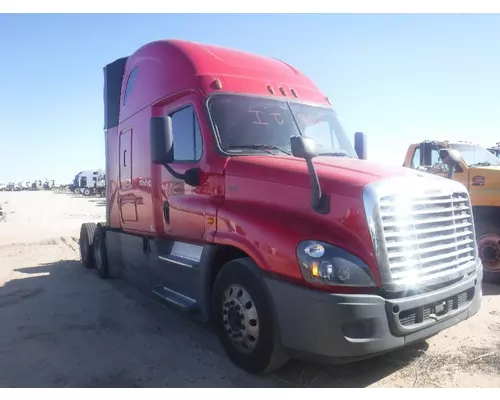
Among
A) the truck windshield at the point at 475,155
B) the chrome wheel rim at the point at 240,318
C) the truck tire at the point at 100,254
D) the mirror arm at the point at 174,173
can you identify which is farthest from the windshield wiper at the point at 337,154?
the truck tire at the point at 100,254

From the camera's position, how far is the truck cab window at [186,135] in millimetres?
4715

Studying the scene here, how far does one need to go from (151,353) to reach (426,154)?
6009mm

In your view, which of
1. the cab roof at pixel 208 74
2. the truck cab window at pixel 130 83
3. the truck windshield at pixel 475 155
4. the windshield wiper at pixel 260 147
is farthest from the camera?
the truck windshield at pixel 475 155

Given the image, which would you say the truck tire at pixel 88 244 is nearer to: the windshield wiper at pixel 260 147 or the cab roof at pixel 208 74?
the cab roof at pixel 208 74

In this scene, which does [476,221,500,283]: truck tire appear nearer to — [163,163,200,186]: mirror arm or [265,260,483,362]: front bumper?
[265,260,483,362]: front bumper

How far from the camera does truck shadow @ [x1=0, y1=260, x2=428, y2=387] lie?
380 cm

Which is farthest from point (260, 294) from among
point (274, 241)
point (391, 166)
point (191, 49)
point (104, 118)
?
point (104, 118)

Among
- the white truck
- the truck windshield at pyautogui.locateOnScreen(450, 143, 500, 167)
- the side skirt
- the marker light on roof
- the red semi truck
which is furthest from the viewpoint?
the white truck

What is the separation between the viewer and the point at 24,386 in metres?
3.73

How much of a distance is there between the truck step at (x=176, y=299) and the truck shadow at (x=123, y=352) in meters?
→ 0.40

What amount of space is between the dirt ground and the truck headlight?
103 centimetres

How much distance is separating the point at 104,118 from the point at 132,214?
2.31 meters

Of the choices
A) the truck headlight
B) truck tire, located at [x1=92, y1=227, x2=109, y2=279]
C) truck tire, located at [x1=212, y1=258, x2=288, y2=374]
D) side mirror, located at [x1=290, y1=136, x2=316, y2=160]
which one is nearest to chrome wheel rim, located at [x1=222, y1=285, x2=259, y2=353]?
truck tire, located at [x1=212, y1=258, x2=288, y2=374]

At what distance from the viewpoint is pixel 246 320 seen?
3.83m
